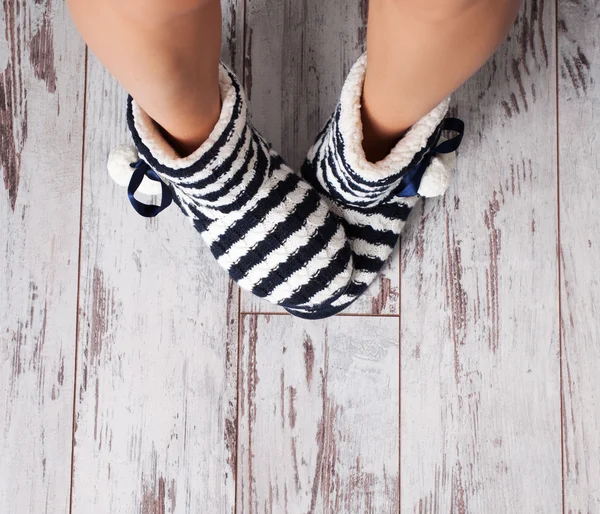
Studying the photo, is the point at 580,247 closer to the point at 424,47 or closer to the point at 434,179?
the point at 434,179

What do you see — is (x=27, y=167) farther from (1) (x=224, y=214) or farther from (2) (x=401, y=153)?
(2) (x=401, y=153)

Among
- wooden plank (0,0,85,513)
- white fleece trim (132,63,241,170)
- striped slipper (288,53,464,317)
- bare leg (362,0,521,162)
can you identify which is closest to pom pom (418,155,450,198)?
striped slipper (288,53,464,317)

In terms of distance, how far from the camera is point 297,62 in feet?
2.43

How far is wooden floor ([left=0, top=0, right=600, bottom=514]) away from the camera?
72cm

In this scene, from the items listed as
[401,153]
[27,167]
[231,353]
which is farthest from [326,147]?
[27,167]

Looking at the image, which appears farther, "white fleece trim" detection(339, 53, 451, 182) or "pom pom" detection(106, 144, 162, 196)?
"pom pom" detection(106, 144, 162, 196)

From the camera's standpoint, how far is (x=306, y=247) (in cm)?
61

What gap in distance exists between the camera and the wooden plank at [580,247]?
71 cm

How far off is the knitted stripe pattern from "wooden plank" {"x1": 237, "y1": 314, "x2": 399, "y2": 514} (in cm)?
5

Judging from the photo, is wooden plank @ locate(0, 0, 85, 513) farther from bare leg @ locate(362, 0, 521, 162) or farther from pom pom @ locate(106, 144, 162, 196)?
bare leg @ locate(362, 0, 521, 162)

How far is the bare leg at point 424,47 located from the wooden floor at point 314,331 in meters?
0.26

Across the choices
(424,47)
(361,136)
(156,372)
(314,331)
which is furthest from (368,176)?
(156,372)

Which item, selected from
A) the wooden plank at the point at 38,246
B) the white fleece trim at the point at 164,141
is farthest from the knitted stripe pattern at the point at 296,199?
the wooden plank at the point at 38,246

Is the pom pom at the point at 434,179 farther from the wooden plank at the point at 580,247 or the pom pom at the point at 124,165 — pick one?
the pom pom at the point at 124,165
